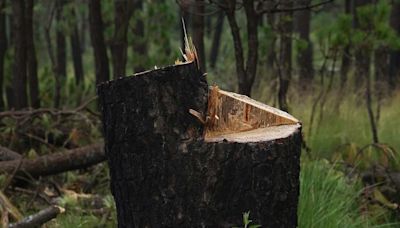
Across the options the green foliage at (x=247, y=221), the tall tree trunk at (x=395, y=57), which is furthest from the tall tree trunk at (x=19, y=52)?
the tall tree trunk at (x=395, y=57)

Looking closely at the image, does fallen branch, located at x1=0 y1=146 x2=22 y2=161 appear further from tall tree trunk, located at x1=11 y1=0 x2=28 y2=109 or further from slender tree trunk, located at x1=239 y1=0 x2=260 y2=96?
tall tree trunk, located at x1=11 y1=0 x2=28 y2=109

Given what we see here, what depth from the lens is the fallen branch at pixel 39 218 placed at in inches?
177

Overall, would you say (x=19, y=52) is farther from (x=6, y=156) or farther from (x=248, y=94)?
(x=248, y=94)

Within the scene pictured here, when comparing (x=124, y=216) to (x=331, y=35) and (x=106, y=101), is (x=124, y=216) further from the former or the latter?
(x=331, y=35)

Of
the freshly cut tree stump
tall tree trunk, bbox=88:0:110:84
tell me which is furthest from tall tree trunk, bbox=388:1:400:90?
the freshly cut tree stump

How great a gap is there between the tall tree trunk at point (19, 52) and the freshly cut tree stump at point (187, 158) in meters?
4.87

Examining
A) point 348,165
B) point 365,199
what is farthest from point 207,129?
point 348,165

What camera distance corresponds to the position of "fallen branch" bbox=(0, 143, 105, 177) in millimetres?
5789

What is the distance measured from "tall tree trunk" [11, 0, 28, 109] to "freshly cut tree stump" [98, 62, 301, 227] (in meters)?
4.87

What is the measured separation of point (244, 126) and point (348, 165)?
2.44 metres

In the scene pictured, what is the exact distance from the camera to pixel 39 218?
4.61 m

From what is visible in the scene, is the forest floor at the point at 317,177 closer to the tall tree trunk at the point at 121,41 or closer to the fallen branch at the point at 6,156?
the fallen branch at the point at 6,156

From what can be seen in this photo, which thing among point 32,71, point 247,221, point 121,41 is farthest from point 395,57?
point 247,221

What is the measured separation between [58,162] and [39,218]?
138cm
